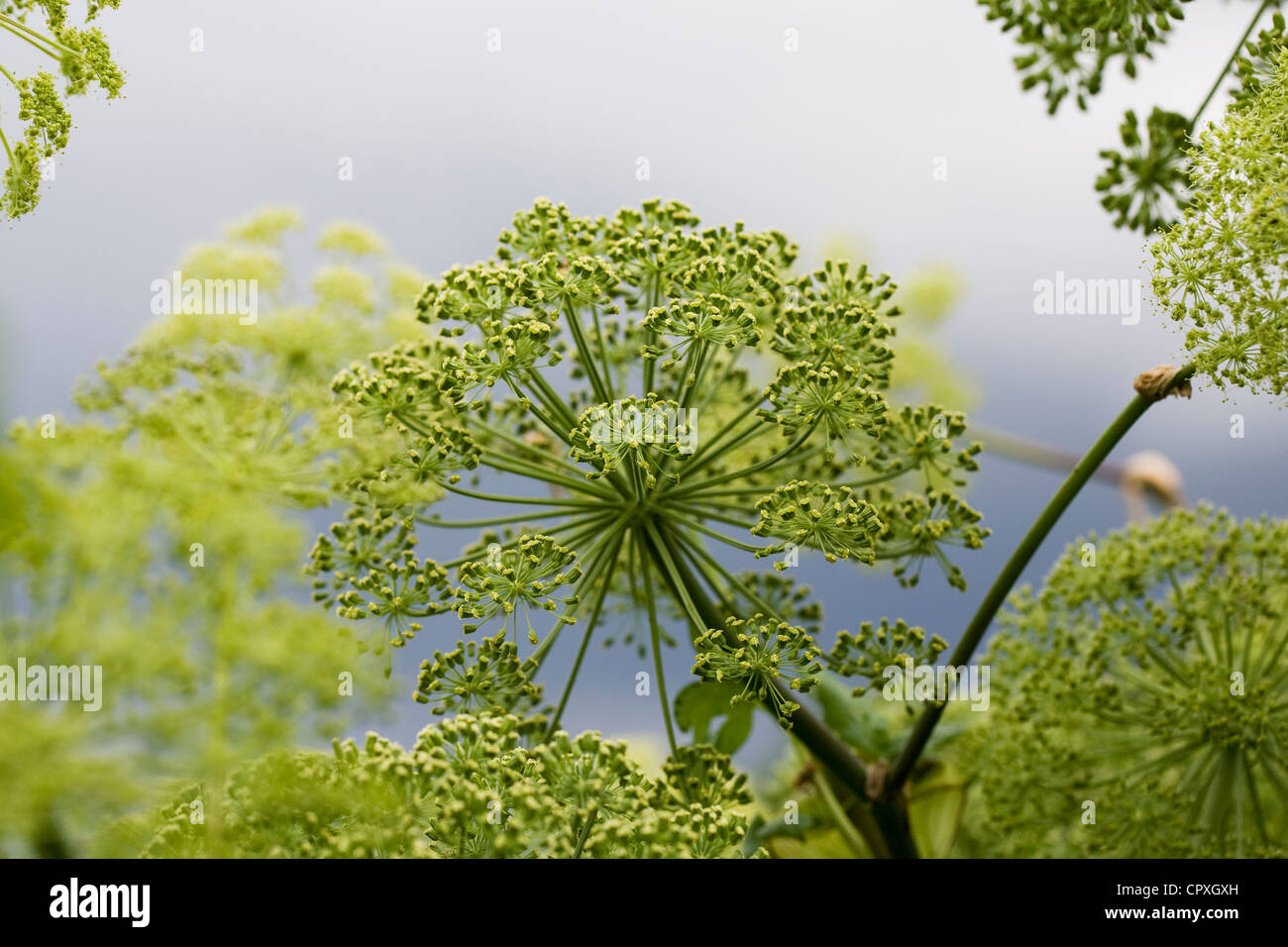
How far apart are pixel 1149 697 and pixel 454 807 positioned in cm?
248

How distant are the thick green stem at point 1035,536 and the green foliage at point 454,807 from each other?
752mm

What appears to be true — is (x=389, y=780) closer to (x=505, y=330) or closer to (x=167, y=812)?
(x=167, y=812)

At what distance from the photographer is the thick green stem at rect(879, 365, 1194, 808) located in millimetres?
2850

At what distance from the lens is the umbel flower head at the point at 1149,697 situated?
3.58 metres

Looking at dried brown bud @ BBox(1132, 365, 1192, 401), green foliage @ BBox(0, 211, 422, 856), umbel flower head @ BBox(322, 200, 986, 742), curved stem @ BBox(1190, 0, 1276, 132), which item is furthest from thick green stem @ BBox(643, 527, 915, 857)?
curved stem @ BBox(1190, 0, 1276, 132)

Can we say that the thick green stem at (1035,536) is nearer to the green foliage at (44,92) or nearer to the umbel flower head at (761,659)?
the umbel flower head at (761,659)

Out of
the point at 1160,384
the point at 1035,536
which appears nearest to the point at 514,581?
the point at 1035,536

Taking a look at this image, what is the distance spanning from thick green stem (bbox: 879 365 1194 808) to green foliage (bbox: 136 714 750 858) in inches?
29.6

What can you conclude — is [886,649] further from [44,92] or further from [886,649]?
[44,92]

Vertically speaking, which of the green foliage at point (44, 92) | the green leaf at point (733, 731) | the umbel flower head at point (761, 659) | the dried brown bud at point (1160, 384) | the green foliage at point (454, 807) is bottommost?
the green foliage at point (454, 807)

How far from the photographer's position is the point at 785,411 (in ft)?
9.46

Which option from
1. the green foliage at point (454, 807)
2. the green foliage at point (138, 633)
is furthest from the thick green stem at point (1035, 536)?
the green foliage at point (138, 633)

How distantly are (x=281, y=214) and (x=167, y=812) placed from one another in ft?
8.60

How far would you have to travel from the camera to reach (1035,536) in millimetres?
2908
